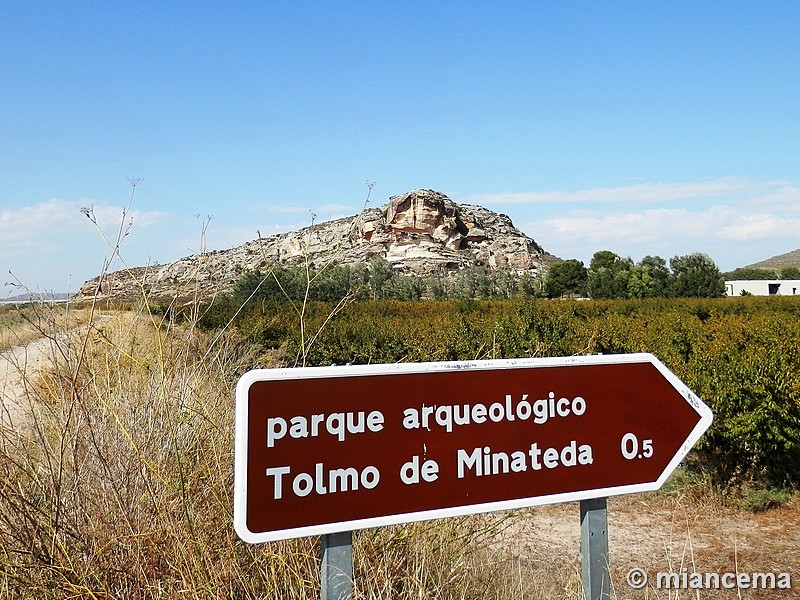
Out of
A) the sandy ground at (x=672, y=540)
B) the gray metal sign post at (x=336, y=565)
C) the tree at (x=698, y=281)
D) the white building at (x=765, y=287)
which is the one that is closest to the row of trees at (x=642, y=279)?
the tree at (x=698, y=281)

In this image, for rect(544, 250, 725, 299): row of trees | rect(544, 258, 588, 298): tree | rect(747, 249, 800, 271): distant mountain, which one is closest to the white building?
rect(544, 250, 725, 299): row of trees

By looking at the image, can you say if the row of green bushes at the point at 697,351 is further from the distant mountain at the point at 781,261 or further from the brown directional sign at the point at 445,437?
the distant mountain at the point at 781,261

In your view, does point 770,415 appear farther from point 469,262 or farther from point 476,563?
point 469,262

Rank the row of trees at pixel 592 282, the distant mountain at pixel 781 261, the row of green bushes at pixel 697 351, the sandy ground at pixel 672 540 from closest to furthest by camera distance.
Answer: the sandy ground at pixel 672 540, the row of green bushes at pixel 697 351, the row of trees at pixel 592 282, the distant mountain at pixel 781 261

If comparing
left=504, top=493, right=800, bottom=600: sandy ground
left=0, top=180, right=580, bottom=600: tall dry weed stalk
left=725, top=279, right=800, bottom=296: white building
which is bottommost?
left=504, top=493, right=800, bottom=600: sandy ground

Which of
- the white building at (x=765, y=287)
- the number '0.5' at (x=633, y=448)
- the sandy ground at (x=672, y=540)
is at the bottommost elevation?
the sandy ground at (x=672, y=540)

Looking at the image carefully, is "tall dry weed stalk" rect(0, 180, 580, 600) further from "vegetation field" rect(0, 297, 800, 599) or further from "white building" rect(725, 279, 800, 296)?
"white building" rect(725, 279, 800, 296)

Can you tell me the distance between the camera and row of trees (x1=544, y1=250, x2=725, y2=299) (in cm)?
5541

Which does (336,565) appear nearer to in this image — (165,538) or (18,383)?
(165,538)

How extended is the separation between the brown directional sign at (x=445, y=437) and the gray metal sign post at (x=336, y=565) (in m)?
0.08

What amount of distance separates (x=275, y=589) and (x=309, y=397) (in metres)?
0.82

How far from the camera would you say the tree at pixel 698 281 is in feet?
181

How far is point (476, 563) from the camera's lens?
2812 mm

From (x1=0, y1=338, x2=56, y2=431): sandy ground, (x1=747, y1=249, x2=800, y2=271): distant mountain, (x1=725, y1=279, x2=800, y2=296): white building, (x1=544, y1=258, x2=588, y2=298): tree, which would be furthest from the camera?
(x1=747, y1=249, x2=800, y2=271): distant mountain
